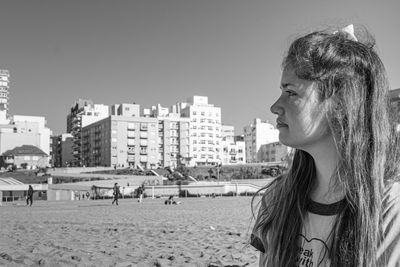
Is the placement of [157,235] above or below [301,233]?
below

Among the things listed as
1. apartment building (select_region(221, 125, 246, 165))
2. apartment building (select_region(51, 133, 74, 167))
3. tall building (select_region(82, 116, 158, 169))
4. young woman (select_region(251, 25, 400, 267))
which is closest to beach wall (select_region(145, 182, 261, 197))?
young woman (select_region(251, 25, 400, 267))

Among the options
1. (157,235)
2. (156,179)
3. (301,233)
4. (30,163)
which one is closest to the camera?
(301,233)

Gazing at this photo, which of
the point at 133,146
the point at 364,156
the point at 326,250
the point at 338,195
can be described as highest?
the point at 133,146

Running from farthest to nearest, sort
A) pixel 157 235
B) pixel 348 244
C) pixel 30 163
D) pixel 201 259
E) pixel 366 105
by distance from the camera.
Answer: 1. pixel 30 163
2. pixel 157 235
3. pixel 201 259
4. pixel 366 105
5. pixel 348 244

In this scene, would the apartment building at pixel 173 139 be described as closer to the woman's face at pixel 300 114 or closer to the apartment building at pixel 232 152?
the apartment building at pixel 232 152

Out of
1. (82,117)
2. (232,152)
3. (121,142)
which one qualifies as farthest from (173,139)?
(82,117)

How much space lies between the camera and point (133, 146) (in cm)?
12300

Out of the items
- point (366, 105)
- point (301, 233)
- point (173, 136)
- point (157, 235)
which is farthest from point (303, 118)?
point (173, 136)

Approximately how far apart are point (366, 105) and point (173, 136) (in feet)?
439

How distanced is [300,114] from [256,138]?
162987 mm

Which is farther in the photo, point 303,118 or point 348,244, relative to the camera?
point 303,118

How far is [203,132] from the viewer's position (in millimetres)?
146250

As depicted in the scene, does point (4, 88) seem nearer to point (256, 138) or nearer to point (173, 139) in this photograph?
point (173, 139)

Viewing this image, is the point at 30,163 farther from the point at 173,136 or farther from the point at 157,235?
the point at 157,235
